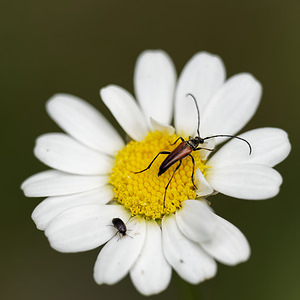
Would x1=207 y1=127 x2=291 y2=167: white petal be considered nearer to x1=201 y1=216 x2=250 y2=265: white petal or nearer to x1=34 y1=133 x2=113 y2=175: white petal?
x1=201 y1=216 x2=250 y2=265: white petal

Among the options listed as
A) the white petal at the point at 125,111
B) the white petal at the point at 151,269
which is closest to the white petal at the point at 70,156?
the white petal at the point at 125,111

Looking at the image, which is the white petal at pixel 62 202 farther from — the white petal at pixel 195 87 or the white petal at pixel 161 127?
the white petal at pixel 195 87

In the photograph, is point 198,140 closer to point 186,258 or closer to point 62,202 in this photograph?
point 186,258

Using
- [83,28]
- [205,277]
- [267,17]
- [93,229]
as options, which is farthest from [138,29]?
[205,277]

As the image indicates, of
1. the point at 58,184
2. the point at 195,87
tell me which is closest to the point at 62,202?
the point at 58,184

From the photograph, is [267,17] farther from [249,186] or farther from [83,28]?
[249,186]
